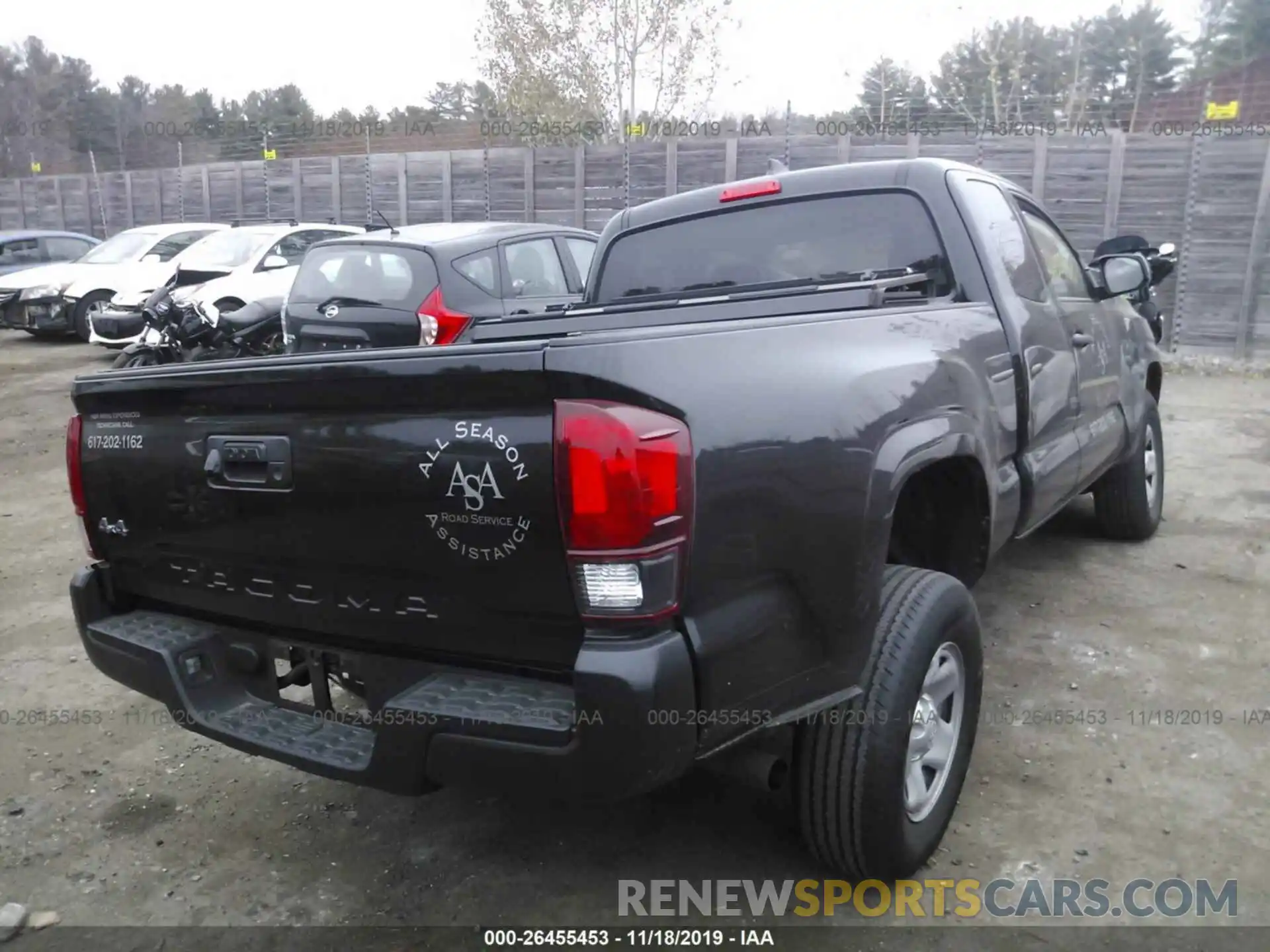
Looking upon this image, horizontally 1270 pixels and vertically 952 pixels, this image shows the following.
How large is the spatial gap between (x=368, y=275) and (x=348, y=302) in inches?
10.2

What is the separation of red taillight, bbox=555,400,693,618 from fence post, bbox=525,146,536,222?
14.5 metres

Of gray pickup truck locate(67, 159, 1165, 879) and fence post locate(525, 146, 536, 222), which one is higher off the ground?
fence post locate(525, 146, 536, 222)

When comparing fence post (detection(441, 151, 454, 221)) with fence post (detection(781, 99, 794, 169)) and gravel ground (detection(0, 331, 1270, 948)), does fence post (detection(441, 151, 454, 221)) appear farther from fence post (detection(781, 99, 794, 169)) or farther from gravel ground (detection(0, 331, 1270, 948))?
gravel ground (detection(0, 331, 1270, 948))

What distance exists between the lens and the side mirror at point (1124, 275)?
418 cm

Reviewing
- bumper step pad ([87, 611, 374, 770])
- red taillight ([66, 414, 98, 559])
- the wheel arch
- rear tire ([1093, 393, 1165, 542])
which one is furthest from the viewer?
rear tire ([1093, 393, 1165, 542])

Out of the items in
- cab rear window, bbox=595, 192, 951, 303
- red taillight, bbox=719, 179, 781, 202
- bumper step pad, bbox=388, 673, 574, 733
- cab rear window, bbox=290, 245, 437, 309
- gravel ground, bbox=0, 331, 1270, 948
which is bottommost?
gravel ground, bbox=0, 331, 1270, 948

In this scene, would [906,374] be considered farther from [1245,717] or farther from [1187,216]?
[1187,216]

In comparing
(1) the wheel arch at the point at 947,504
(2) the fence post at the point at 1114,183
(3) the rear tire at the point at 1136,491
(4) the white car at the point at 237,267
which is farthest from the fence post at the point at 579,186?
(1) the wheel arch at the point at 947,504

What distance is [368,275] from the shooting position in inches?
299

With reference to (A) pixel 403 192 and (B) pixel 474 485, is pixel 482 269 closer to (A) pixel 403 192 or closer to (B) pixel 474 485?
(B) pixel 474 485

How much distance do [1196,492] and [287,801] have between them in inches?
223

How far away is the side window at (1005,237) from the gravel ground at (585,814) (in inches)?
56.8

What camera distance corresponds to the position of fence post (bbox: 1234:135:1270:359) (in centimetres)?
1134

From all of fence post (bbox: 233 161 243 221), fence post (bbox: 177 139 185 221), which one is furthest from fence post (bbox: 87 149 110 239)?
fence post (bbox: 233 161 243 221)
